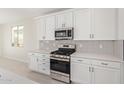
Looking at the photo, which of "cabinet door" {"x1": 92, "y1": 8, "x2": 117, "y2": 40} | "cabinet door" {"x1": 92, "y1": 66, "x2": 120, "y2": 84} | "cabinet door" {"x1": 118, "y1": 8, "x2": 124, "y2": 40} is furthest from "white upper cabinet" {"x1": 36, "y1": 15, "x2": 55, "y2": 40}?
"cabinet door" {"x1": 118, "y1": 8, "x2": 124, "y2": 40}

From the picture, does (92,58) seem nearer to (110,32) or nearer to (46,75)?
(110,32)

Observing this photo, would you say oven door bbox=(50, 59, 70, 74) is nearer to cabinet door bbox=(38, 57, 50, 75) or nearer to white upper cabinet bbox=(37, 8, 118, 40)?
cabinet door bbox=(38, 57, 50, 75)

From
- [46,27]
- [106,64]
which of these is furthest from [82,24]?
[46,27]

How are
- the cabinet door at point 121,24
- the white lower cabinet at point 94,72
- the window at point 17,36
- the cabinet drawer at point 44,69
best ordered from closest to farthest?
the cabinet door at point 121,24 → the white lower cabinet at point 94,72 → the cabinet drawer at point 44,69 → the window at point 17,36

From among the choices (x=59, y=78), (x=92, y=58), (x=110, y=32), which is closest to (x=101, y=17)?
(x=110, y=32)

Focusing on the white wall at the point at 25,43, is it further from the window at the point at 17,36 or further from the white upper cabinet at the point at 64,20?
the white upper cabinet at the point at 64,20

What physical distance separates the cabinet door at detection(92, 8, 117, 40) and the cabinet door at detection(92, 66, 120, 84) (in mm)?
834

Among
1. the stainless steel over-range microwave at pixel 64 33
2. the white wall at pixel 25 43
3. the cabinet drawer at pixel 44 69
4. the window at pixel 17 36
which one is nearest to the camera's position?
the stainless steel over-range microwave at pixel 64 33

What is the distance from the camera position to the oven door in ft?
12.5

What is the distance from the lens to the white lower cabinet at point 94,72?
9.45ft

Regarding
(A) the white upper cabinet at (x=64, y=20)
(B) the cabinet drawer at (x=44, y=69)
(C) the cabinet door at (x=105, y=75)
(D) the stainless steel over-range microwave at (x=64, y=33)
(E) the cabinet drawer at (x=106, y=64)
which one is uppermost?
(A) the white upper cabinet at (x=64, y=20)

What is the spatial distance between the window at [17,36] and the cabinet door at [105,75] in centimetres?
562

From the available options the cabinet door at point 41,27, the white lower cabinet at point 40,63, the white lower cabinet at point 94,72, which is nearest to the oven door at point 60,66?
the white lower cabinet at point 94,72

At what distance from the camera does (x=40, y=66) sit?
480cm
